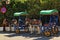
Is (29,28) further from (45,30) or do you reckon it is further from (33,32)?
(45,30)

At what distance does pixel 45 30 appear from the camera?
16938 millimetres

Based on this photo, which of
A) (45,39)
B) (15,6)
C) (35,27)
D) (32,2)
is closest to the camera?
(45,39)

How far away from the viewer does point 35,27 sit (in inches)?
717

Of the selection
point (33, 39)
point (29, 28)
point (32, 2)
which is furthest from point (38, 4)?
point (33, 39)

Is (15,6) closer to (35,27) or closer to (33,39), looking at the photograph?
(35,27)

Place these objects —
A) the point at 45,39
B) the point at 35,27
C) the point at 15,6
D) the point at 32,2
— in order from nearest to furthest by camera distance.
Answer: the point at 45,39 < the point at 35,27 < the point at 32,2 < the point at 15,6

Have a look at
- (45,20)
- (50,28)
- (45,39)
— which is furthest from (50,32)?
(45,20)

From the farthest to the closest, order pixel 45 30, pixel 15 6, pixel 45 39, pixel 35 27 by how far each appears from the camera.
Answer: pixel 15 6, pixel 35 27, pixel 45 30, pixel 45 39

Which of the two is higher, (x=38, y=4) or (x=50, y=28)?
(x=38, y=4)

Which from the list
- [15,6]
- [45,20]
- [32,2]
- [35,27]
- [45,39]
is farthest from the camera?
[15,6]

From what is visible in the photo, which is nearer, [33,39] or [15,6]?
[33,39]

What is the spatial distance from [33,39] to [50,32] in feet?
6.31

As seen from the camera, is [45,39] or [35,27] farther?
[35,27]

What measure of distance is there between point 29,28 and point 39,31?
1.61 meters
